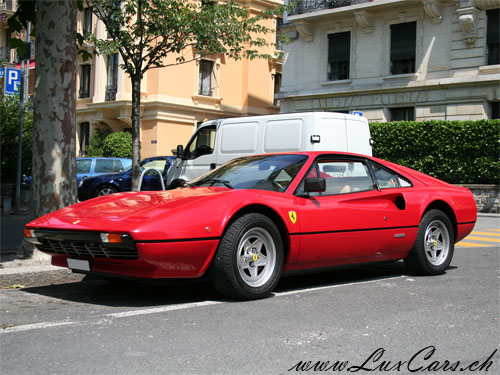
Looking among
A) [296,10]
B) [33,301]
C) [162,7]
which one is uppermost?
[296,10]

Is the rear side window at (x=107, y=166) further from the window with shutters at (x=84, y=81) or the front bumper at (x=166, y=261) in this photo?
the window with shutters at (x=84, y=81)

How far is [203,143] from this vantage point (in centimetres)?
1468

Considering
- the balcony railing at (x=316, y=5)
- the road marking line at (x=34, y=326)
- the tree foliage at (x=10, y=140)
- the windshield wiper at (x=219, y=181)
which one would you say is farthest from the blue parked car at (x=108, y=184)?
the road marking line at (x=34, y=326)

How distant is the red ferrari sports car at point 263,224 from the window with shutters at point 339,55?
75.1 feet

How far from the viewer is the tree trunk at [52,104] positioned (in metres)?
7.58

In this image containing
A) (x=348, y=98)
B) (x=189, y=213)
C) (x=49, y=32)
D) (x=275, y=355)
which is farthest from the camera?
(x=348, y=98)

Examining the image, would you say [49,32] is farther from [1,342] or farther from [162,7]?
[162,7]

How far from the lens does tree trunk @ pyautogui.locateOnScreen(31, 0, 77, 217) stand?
7582mm

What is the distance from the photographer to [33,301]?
18.2 ft

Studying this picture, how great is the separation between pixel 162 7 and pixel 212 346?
45.6ft

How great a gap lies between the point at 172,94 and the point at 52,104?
95.3 feet

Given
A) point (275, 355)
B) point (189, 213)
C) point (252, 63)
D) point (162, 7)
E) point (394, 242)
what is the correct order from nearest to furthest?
point (275, 355)
point (189, 213)
point (394, 242)
point (162, 7)
point (252, 63)

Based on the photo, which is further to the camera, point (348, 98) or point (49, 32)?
point (348, 98)

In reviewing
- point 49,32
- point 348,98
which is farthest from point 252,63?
point 49,32
